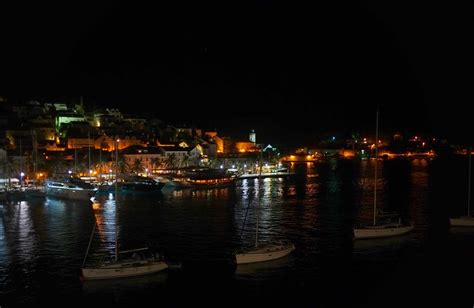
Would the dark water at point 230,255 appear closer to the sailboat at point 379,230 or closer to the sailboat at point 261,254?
the sailboat at point 261,254

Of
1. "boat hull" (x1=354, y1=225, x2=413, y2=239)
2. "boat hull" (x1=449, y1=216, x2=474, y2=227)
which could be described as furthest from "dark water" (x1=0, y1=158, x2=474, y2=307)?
"boat hull" (x1=449, y1=216, x2=474, y2=227)

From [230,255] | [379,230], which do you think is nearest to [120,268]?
[230,255]

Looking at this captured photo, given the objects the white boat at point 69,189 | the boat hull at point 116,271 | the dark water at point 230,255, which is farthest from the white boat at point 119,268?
the white boat at point 69,189

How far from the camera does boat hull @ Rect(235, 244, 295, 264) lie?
63.6ft

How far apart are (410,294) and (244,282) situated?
17.1 feet

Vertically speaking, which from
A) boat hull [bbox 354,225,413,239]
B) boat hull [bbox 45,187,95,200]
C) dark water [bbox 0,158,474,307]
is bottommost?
dark water [bbox 0,158,474,307]

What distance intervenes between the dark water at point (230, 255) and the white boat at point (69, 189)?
5.23 feet

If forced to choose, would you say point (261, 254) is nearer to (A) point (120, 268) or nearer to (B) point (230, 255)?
(B) point (230, 255)

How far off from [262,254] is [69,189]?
929 inches

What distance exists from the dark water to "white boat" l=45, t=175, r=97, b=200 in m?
1.59

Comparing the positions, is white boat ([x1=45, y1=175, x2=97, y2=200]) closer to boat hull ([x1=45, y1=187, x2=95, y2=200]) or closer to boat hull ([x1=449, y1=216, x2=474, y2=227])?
boat hull ([x1=45, y1=187, x2=95, y2=200])

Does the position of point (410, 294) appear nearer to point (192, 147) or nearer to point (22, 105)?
point (192, 147)

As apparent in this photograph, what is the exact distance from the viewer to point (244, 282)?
58.0 feet

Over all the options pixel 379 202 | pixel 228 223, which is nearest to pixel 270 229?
pixel 228 223
